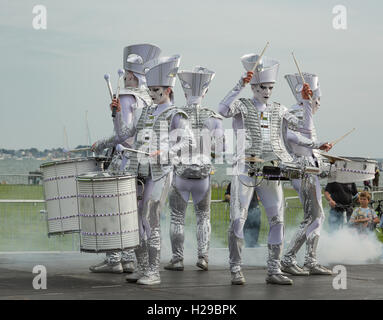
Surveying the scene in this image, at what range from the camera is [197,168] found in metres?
10.8

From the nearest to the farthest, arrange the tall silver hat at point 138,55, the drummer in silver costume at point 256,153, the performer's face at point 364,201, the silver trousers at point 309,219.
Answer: the drummer in silver costume at point 256,153
the tall silver hat at point 138,55
the silver trousers at point 309,219
the performer's face at point 364,201

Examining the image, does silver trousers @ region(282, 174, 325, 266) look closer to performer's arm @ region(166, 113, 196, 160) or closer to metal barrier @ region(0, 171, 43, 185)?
performer's arm @ region(166, 113, 196, 160)

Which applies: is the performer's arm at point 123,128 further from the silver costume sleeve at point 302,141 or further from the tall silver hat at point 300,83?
the tall silver hat at point 300,83

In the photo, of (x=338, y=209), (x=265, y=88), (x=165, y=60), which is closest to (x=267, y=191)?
(x=265, y=88)

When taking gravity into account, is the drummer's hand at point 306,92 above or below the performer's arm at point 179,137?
above

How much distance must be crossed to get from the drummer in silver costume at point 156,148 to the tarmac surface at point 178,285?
0.50 m

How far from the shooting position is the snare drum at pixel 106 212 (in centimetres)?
829

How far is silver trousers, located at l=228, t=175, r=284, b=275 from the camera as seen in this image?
29.9ft

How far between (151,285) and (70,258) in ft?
9.91

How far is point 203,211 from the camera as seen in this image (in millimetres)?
11141

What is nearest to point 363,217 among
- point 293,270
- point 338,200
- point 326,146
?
point 338,200
